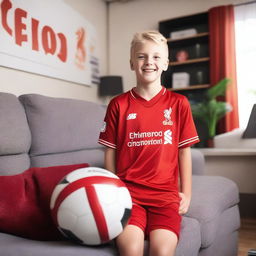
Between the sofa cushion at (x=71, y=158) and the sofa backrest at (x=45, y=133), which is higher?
the sofa backrest at (x=45, y=133)

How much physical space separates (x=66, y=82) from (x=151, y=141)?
88.7 inches

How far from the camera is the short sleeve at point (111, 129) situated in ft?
4.25

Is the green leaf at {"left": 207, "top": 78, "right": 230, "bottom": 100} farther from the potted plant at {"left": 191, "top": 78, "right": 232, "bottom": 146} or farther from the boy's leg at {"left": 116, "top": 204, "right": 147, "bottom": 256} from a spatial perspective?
the boy's leg at {"left": 116, "top": 204, "right": 147, "bottom": 256}

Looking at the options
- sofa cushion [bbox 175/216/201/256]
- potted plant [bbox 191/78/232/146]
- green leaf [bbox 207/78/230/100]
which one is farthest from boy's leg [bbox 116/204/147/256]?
green leaf [bbox 207/78/230/100]

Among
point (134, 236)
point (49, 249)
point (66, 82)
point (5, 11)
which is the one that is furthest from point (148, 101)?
point (66, 82)

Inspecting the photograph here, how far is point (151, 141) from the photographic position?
122cm

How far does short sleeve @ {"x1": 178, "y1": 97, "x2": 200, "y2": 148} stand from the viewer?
1.26 meters

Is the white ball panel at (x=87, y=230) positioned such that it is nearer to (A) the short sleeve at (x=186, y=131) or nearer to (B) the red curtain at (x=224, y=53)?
(A) the short sleeve at (x=186, y=131)

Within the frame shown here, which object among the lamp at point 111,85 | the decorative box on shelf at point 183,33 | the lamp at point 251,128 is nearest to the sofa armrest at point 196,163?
the lamp at point 251,128

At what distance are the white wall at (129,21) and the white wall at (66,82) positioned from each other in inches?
5.7

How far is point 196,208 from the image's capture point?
1.43 metres

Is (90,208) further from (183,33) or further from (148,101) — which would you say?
(183,33)

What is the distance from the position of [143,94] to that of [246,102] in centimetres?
254

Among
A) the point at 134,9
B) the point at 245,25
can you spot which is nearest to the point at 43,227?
the point at 245,25
